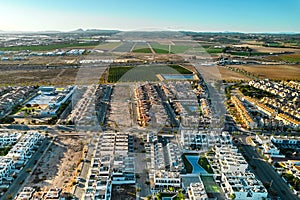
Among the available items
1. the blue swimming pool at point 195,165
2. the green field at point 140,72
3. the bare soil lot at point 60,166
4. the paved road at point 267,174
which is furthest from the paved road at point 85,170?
the green field at point 140,72

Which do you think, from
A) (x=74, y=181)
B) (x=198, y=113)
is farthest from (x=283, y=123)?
(x=74, y=181)

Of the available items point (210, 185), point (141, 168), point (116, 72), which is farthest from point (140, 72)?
point (210, 185)

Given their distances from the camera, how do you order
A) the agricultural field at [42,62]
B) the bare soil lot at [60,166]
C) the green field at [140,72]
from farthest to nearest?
the agricultural field at [42,62] < the green field at [140,72] < the bare soil lot at [60,166]

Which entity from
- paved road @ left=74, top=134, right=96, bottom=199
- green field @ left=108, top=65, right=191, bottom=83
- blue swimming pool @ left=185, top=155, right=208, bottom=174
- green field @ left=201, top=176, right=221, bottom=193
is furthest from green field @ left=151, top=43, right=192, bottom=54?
green field @ left=201, top=176, right=221, bottom=193

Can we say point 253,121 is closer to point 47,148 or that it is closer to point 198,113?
point 198,113

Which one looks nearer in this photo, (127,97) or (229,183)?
(229,183)

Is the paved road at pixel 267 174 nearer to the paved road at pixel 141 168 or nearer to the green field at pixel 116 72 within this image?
the paved road at pixel 141 168

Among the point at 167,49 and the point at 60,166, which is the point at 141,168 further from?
the point at 167,49
